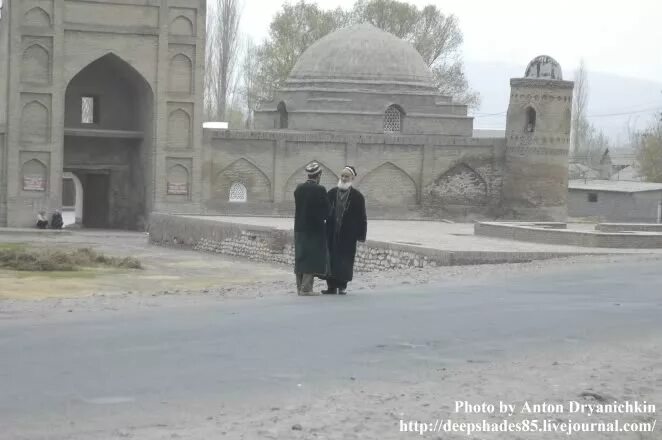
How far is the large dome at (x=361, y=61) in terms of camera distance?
41.6 m

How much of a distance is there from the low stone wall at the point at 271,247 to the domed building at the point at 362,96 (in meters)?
9.62

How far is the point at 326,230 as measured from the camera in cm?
1226

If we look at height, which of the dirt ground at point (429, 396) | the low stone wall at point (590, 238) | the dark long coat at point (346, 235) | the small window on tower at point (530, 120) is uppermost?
the small window on tower at point (530, 120)

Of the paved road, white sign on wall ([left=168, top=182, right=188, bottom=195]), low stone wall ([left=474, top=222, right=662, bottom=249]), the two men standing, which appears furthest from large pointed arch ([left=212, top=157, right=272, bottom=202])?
the paved road

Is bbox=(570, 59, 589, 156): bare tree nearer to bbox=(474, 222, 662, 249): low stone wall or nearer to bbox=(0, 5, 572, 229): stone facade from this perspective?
bbox=(0, 5, 572, 229): stone facade

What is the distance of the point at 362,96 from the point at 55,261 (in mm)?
20693

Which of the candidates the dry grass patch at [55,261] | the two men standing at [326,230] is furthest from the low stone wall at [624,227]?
the two men standing at [326,230]

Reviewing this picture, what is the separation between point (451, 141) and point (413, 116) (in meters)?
1.94

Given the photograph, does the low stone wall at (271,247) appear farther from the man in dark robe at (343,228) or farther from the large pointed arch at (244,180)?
the man in dark robe at (343,228)

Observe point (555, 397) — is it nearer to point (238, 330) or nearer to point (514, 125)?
point (238, 330)

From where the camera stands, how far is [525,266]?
1697 cm

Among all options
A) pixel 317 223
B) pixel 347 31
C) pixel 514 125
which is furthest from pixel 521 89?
pixel 317 223

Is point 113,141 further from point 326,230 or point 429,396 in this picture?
point 429,396

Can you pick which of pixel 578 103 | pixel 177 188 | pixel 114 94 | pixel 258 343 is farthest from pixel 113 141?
pixel 578 103
